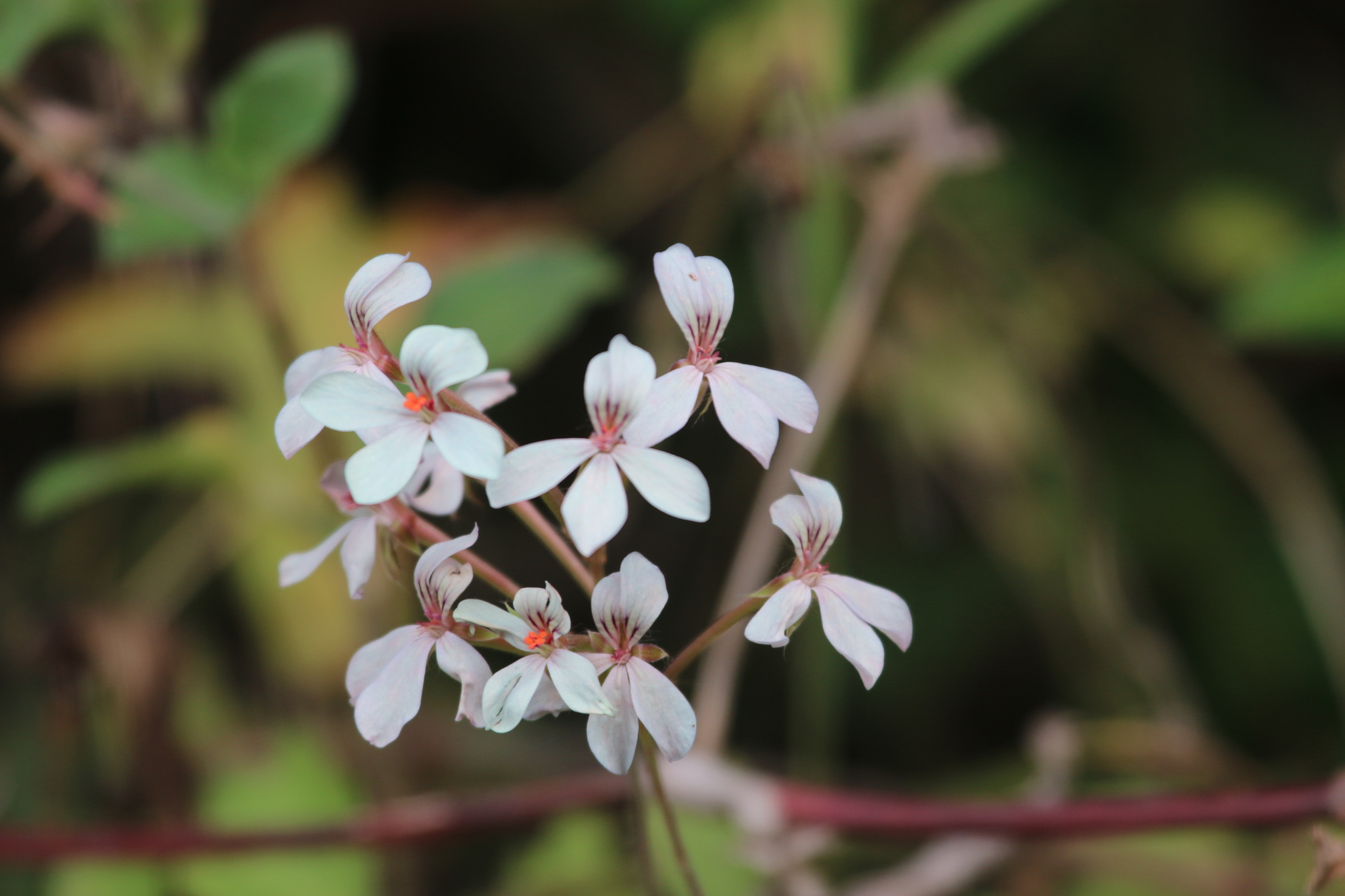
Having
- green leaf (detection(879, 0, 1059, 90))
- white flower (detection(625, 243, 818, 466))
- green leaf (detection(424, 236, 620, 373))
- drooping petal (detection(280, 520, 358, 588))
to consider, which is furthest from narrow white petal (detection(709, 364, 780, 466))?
green leaf (detection(879, 0, 1059, 90))

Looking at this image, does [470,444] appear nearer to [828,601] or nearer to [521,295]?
[828,601]

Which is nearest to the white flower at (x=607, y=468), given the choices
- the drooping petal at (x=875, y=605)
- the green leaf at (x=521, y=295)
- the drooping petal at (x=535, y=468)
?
the drooping petal at (x=535, y=468)

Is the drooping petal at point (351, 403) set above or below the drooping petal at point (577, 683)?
above

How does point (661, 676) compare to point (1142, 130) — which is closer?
point (661, 676)

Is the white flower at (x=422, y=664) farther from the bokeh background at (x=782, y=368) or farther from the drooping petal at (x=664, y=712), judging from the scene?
the bokeh background at (x=782, y=368)

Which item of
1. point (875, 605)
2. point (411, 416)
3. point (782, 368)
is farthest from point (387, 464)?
point (782, 368)

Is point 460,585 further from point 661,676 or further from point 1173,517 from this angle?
point 1173,517

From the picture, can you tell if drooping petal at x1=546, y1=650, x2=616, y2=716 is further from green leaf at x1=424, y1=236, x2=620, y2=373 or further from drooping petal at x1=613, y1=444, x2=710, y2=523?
green leaf at x1=424, y1=236, x2=620, y2=373

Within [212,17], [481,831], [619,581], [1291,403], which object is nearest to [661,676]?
[619,581]
